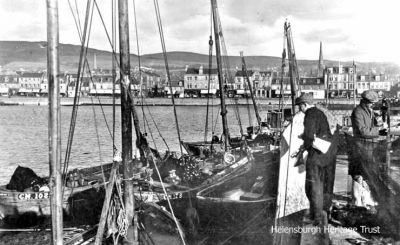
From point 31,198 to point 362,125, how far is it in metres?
13.3

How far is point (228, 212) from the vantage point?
12.1m

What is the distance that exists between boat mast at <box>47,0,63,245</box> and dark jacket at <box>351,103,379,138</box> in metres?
5.87

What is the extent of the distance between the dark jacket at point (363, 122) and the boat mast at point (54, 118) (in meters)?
5.87

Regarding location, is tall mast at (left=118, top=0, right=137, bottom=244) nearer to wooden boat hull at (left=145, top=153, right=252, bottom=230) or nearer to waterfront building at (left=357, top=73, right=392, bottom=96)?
wooden boat hull at (left=145, top=153, right=252, bottom=230)

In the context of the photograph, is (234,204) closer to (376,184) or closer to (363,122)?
(376,184)

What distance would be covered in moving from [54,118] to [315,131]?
4.65 meters

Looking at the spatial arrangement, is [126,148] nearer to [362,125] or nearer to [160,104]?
[362,125]

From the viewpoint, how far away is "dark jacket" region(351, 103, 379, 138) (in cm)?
782

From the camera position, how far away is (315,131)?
6941 millimetres

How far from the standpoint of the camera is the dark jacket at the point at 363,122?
7.82m

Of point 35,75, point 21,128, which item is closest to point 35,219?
point 21,128

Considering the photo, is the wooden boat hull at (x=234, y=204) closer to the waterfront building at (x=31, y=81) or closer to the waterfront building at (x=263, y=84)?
the waterfront building at (x=263, y=84)

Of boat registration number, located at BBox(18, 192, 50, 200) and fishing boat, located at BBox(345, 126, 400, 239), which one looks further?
boat registration number, located at BBox(18, 192, 50, 200)

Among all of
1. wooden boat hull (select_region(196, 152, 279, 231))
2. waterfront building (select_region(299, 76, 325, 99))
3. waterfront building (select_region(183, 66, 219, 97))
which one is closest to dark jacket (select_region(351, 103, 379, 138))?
wooden boat hull (select_region(196, 152, 279, 231))
